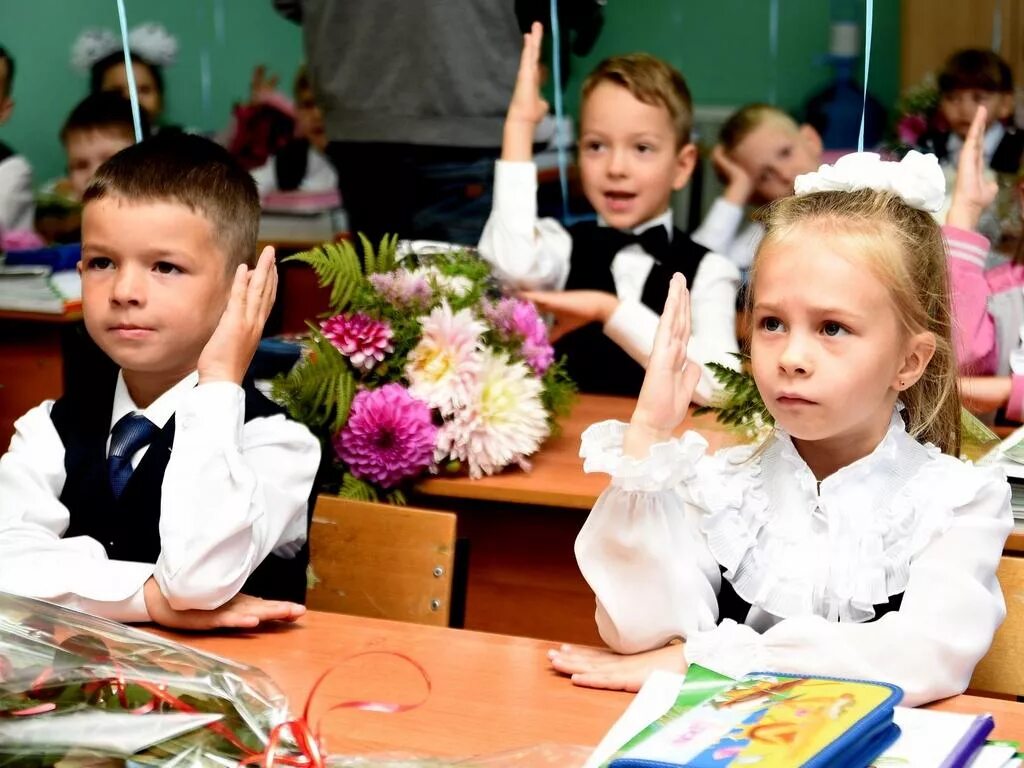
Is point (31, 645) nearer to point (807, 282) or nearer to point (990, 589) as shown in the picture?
point (807, 282)

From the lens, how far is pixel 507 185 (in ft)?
10.4

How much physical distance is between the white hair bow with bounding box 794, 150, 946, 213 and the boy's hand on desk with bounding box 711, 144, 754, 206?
2.73 metres

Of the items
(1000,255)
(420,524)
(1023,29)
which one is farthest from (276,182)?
(420,524)

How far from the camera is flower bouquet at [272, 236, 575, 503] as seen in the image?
2477 mm

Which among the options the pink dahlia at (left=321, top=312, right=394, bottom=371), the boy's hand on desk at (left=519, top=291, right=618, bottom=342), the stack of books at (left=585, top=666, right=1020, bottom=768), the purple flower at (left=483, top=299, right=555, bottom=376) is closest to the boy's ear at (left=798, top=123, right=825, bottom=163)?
the boy's hand on desk at (left=519, top=291, right=618, bottom=342)

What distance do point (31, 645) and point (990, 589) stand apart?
1018mm

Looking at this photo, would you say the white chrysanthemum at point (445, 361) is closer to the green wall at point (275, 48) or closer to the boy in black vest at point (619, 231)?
the boy in black vest at point (619, 231)

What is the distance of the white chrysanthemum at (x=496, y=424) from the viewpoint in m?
2.51

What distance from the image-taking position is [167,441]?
78.5 inches

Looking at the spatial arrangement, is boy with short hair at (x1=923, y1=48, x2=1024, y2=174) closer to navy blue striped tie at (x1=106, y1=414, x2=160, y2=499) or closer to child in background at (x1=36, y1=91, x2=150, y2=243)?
child in background at (x1=36, y1=91, x2=150, y2=243)

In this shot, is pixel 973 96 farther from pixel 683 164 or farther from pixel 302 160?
pixel 302 160

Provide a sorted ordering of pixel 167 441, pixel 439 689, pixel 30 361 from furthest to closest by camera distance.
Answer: pixel 30 361 → pixel 167 441 → pixel 439 689

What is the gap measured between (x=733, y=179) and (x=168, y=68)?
113 inches

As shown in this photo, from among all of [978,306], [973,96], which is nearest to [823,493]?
[978,306]
